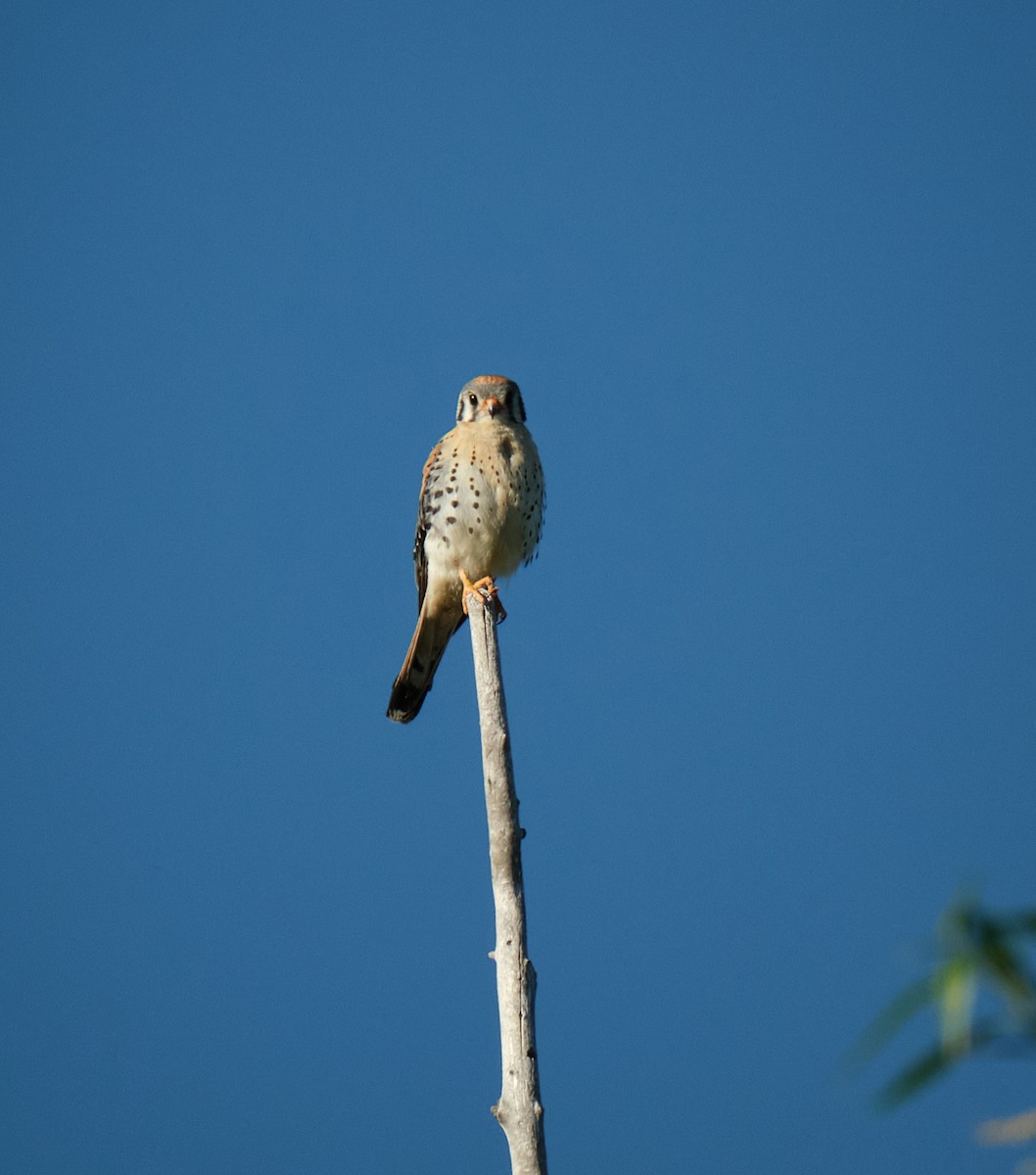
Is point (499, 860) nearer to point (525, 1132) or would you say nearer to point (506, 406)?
point (525, 1132)

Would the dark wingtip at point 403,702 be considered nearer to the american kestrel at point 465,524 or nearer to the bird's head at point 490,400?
the american kestrel at point 465,524

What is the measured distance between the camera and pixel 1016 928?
875 millimetres

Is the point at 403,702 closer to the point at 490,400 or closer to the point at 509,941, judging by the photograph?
the point at 490,400

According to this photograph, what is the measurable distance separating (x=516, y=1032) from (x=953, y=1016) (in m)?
2.55

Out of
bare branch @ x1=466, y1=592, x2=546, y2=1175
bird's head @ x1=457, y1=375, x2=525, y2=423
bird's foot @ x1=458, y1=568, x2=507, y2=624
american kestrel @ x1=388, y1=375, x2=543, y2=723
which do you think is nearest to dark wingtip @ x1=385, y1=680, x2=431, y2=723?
american kestrel @ x1=388, y1=375, x2=543, y2=723

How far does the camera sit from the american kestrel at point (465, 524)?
19.2 ft

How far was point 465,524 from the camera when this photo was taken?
19.2ft

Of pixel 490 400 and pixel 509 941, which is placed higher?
pixel 490 400

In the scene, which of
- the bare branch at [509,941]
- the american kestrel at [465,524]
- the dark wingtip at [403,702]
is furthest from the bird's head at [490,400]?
the bare branch at [509,941]

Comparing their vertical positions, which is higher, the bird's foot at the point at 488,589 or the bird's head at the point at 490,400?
the bird's head at the point at 490,400

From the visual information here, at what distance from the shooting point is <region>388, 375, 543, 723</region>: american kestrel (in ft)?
19.2

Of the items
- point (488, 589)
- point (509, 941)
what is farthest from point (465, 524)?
point (509, 941)

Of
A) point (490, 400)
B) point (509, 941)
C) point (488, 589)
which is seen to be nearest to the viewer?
point (509, 941)

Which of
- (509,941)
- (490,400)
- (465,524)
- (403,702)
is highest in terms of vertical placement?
(490,400)
